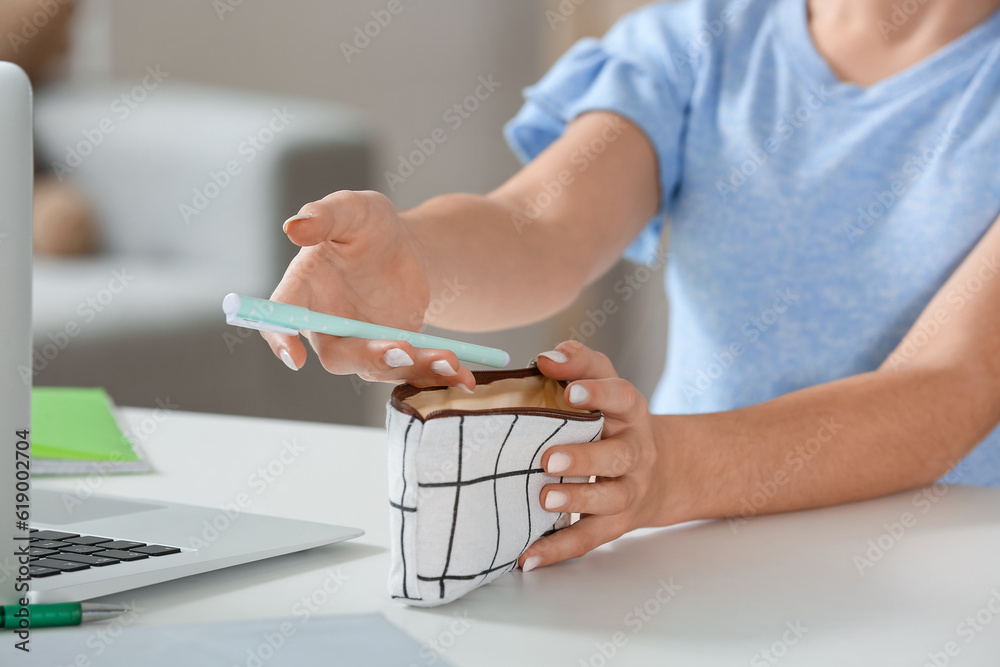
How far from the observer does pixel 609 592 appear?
449 millimetres

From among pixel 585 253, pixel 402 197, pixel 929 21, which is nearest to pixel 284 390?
pixel 402 197

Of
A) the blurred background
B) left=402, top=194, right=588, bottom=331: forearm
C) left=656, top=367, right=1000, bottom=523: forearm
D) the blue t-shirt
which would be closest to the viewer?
left=656, top=367, right=1000, bottom=523: forearm

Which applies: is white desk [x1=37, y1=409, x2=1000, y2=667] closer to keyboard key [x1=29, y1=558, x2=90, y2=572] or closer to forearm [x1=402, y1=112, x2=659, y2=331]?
keyboard key [x1=29, y1=558, x2=90, y2=572]

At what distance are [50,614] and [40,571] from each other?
0.04 m

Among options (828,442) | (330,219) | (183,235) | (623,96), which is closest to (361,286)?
(330,219)

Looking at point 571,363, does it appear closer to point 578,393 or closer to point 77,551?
point 578,393

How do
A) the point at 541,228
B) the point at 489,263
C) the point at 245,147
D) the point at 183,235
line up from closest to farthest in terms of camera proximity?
1. the point at 489,263
2. the point at 541,228
3. the point at 245,147
4. the point at 183,235

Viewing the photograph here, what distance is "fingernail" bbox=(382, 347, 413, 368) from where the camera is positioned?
1.40 feet

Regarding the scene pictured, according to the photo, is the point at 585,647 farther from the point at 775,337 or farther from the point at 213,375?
the point at 213,375

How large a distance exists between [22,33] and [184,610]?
2277mm

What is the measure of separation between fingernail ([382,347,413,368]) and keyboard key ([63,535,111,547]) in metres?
0.17

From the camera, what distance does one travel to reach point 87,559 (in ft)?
1.39

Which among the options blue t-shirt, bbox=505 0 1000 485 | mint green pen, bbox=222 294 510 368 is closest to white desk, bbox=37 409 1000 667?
mint green pen, bbox=222 294 510 368

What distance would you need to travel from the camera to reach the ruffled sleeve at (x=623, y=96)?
0.96 meters
